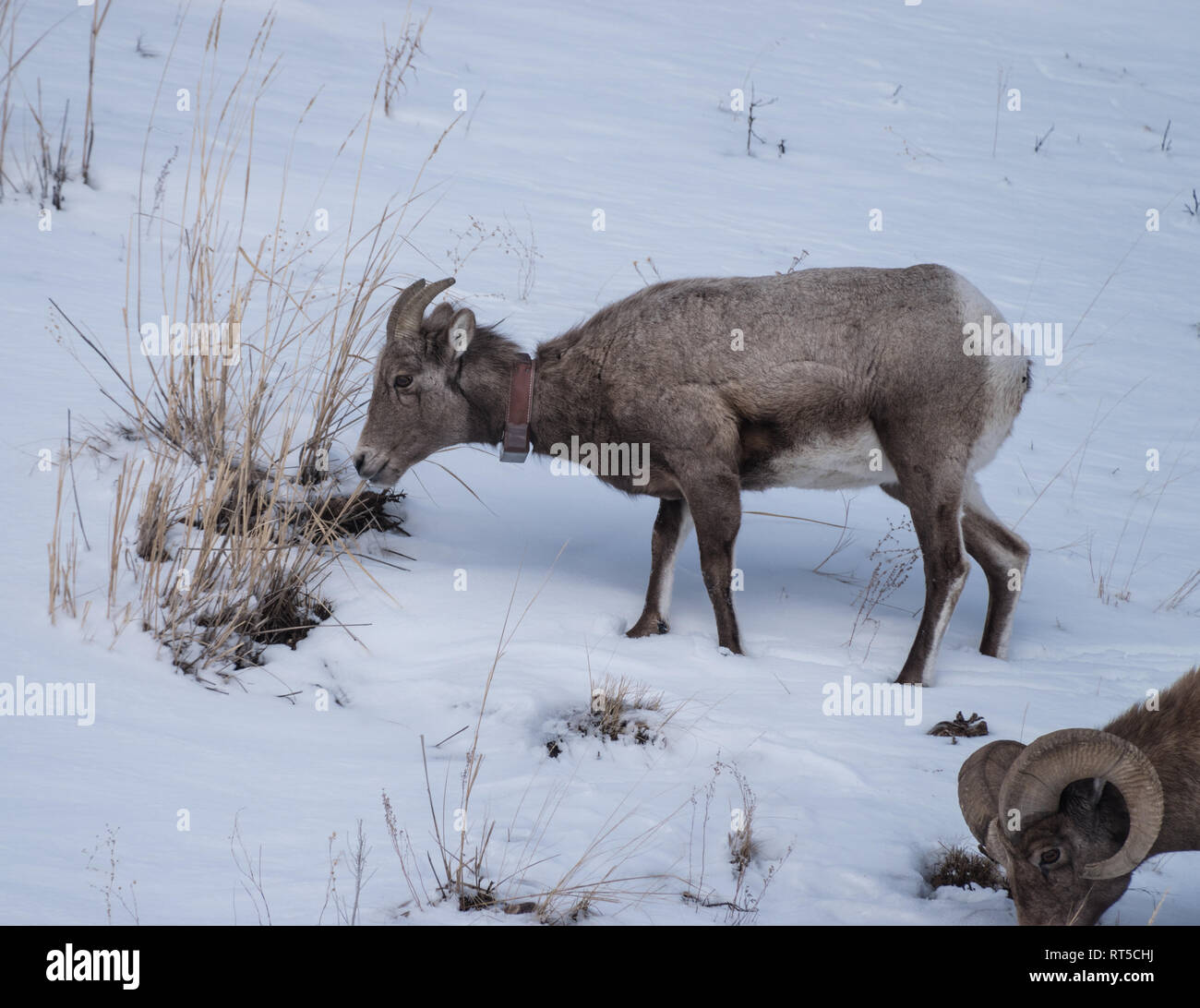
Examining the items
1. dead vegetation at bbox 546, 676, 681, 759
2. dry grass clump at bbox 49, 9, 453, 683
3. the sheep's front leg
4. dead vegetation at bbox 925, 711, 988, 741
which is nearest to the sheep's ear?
dry grass clump at bbox 49, 9, 453, 683

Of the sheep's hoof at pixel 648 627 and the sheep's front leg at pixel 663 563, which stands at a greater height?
the sheep's front leg at pixel 663 563

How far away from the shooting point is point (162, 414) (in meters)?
7.04

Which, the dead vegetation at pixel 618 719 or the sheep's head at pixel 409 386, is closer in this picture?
the dead vegetation at pixel 618 719

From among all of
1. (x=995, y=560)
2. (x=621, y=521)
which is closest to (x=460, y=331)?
(x=621, y=521)

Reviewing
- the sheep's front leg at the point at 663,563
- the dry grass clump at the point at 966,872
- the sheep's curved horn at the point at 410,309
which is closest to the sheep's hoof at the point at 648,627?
the sheep's front leg at the point at 663,563

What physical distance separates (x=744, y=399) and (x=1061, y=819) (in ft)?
9.26

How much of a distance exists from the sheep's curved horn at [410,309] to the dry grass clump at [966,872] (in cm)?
383

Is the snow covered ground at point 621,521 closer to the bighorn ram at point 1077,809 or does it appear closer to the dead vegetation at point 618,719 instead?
the dead vegetation at point 618,719

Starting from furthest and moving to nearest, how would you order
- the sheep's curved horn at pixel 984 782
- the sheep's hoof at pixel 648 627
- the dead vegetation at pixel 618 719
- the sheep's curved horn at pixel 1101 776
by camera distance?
1. the sheep's hoof at pixel 648 627
2. the dead vegetation at pixel 618 719
3. the sheep's curved horn at pixel 984 782
4. the sheep's curved horn at pixel 1101 776

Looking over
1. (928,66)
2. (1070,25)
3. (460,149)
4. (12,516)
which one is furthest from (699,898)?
(1070,25)

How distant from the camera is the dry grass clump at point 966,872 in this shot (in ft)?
14.0

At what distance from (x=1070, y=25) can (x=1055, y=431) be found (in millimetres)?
13622

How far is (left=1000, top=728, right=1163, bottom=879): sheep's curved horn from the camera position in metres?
3.63

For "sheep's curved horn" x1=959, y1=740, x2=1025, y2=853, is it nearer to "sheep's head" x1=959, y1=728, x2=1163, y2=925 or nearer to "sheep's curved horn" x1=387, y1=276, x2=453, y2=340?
"sheep's head" x1=959, y1=728, x2=1163, y2=925
